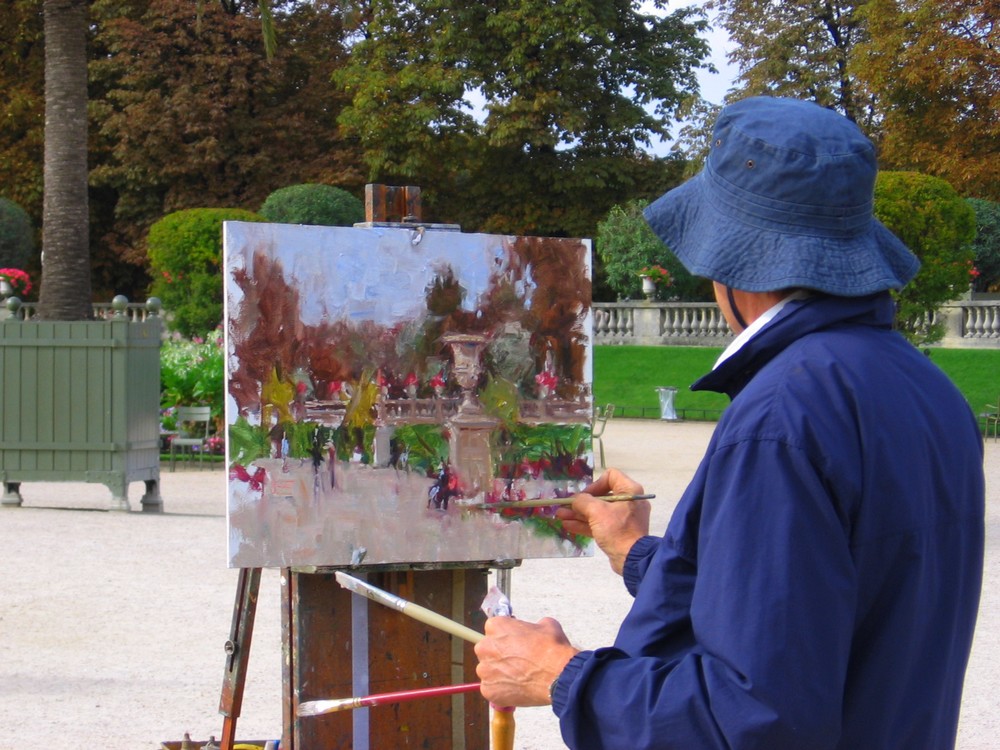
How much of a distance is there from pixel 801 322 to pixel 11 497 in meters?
10.7

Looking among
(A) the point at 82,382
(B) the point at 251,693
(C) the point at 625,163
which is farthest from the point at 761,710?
(C) the point at 625,163

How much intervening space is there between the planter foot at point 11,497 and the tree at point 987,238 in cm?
2040

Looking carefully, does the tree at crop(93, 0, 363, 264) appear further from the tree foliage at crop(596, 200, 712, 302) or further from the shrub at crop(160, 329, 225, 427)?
the shrub at crop(160, 329, 225, 427)

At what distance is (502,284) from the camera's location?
13.0 ft

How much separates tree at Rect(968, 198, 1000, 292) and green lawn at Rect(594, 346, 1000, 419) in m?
4.60

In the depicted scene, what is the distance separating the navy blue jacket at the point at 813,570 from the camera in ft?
5.06

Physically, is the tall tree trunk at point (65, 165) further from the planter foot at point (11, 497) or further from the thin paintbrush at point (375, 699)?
the thin paintbrush at point (375, 699)

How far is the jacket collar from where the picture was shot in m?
1.72

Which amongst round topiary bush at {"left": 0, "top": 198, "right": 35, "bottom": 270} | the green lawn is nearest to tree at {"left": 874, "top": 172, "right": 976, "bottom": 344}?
the green lawn

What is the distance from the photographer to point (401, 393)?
392cm

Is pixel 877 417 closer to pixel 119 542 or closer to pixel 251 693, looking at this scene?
pixel 251 693

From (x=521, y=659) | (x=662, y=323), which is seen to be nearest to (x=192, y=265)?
(x=662, y=323)

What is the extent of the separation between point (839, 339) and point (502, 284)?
2320mm

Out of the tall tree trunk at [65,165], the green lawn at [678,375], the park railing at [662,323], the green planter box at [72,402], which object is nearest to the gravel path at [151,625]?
the green planter box at [72,402]
